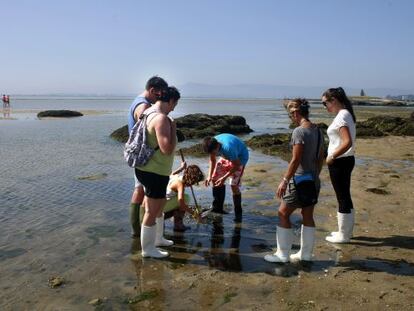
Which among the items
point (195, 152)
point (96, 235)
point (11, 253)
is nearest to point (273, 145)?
point (195, 152)

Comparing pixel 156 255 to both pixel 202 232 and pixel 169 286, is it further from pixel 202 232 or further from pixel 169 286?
pixel 202 232

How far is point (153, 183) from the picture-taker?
562cm

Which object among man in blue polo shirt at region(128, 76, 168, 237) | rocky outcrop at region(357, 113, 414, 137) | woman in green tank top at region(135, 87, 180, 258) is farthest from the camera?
rocky outcrop at region(357, 113, 414, 137)

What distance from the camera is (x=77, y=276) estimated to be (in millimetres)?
5242

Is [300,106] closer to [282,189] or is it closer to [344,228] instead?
[282,189]

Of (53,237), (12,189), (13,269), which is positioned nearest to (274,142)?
(12,189)

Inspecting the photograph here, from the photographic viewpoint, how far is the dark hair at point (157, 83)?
229 inches

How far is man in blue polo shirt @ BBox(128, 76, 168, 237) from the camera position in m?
5.85

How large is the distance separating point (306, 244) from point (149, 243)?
199cm

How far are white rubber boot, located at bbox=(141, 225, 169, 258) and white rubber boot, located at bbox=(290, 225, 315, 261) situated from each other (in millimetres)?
1718

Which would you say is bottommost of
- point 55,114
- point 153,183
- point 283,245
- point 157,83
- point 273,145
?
point 283,245

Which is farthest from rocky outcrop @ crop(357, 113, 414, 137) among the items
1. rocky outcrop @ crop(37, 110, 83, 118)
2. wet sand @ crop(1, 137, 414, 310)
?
rocky outcrop @ crop(37, 110, 83, 118)

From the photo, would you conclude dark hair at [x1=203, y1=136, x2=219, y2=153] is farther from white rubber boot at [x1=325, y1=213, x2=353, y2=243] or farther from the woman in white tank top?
white rubber boot at [x1=325, y1=213, x2=353, y2=243]

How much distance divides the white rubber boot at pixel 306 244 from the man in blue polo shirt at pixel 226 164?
206 cm
